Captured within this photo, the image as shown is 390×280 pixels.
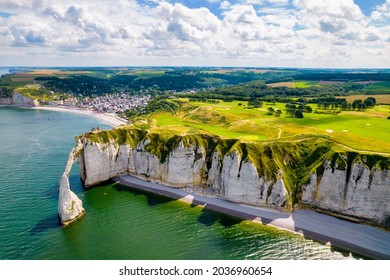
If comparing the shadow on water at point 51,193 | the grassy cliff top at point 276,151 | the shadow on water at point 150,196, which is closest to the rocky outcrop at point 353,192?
the grassy cliff top at point 276,151

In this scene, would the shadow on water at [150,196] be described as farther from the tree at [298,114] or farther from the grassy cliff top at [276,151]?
the tree at [298,114]

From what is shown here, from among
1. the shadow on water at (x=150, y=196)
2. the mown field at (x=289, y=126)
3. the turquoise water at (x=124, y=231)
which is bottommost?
the turquoise water at (x=124, y=231)

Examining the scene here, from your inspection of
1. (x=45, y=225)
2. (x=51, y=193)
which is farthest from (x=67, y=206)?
(x=51, y=193)

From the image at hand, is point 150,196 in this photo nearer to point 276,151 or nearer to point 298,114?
point 276,151

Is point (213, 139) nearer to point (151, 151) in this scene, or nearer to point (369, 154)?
point (151, 151)

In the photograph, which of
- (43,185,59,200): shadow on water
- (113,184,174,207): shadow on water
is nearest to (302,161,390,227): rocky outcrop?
(113,184,174,207): shadow on water

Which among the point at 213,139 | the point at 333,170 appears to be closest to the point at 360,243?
the point at 333,170
